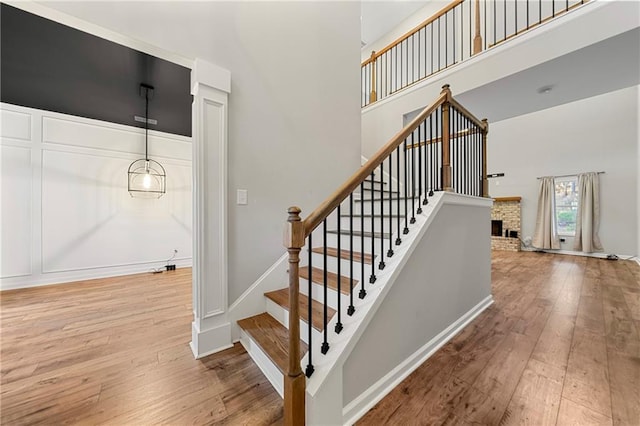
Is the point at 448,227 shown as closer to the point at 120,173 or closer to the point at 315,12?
the point at 315,12

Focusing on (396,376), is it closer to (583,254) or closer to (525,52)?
(525,52)

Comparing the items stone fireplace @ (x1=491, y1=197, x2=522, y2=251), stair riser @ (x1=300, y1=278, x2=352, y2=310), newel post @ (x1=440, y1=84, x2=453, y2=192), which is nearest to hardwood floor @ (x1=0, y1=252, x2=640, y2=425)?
stair riser @ (x1=300, y1=278, x2=352, y2=310)

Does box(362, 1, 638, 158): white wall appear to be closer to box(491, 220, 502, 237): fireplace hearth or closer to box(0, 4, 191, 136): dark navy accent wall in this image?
box(0, 4, 191, 136): dark navy accent wall

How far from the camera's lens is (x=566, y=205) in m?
6.38

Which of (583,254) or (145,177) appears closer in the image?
(145,177)

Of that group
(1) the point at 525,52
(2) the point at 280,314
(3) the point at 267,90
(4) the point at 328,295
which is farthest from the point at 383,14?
(2) the point at 280,314

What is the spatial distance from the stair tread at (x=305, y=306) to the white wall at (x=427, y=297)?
1.11 feet

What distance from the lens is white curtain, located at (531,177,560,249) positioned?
6441 millimetres

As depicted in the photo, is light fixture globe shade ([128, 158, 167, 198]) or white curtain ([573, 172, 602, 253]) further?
white curtain ([573, 172, 602, 253])

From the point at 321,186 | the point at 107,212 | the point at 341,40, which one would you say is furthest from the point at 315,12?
the point at 107,212

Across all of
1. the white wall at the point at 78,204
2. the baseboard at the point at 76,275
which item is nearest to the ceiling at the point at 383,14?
the white wall at the point at 78,204

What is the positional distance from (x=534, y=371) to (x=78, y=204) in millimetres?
5906

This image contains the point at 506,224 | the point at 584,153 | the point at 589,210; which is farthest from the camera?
the point at 506,224

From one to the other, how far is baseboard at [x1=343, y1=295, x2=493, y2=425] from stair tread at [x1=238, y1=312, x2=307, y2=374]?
1.30 ft
